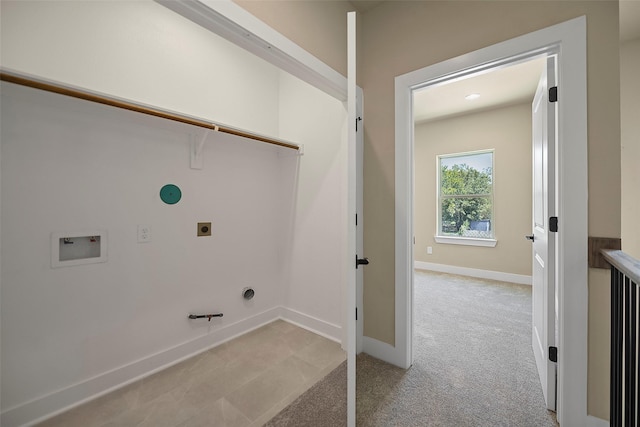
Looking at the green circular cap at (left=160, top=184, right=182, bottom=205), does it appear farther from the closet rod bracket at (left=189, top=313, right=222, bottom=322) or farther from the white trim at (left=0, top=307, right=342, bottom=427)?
the white trim at (left=0, top=307, right=342, bottom=427)

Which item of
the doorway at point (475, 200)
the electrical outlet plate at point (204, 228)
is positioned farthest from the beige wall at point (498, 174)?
the electrical outlet plate at point (204, 228)

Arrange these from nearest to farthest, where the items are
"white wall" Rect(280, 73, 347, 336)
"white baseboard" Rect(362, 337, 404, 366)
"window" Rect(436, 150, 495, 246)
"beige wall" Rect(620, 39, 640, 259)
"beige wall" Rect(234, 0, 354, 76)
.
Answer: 1. "beige wall" Rect(234, 0, 354, 76)
2. "white baseboard" Rect(362, 337, 404, 366)
3. "white wall" Rect(280, 73, 347, 336)
4. "beige wall" Rect(620, 39, 640, 259)
5. "window" Rect(436, 150, 495, 246)

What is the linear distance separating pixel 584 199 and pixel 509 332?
1.71 m

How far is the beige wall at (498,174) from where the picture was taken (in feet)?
12.9

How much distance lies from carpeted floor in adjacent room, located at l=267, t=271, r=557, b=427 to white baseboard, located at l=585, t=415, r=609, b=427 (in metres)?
0.18

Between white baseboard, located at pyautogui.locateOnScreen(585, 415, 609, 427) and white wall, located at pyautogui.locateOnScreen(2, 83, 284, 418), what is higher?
white wall, located at pyautogui.locateOnScreen(2, 83, 284, 418)

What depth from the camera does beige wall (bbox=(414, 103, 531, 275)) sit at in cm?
393

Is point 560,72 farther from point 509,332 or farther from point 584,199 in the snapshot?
point 509,332

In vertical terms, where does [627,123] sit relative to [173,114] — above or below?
above

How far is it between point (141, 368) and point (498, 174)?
202 inches

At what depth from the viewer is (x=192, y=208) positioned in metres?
2.11

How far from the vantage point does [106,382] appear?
1651 millimetres

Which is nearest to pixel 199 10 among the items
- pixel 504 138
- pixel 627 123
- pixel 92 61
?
pixel 92 61

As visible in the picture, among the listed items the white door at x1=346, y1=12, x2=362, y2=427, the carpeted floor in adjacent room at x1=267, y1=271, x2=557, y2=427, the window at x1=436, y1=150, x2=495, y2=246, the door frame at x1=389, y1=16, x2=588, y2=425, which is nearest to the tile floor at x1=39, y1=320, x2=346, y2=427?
the carpeted floor in adjacent room at x1=267, y1=271, x2=557, y2=427
